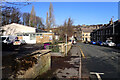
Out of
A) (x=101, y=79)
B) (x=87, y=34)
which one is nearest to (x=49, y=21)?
(x=101, y=79)

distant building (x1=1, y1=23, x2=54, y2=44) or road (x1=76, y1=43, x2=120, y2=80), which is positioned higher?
distant building (x1=1, y1=23, x2=54, y2=44)

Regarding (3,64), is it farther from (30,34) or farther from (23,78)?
(30,34)

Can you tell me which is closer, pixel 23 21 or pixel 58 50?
pixel 58 50

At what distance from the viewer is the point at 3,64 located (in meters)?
3.65

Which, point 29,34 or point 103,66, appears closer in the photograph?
point 103,66

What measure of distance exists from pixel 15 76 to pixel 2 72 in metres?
0.41

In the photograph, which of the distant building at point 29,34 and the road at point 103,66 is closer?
the road at point 103,66

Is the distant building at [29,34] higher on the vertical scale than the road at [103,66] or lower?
higher

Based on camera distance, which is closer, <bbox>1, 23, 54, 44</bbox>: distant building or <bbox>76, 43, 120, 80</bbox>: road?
<bbox>76, 43, 120, 80</bbox>: road

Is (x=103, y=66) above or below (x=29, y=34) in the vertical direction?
below

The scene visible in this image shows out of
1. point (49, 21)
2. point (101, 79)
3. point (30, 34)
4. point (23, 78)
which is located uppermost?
point (49, 21)

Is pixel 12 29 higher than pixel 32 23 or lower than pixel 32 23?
lower

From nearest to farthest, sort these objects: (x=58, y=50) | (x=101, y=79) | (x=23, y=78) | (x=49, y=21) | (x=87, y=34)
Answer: (x=23, y=78) < (x=101, y=79) < (x=58, y=50) < (x=49, y=21) < (x=87, y=34)

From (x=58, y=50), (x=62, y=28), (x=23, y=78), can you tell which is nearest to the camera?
(x=23, y=78)
